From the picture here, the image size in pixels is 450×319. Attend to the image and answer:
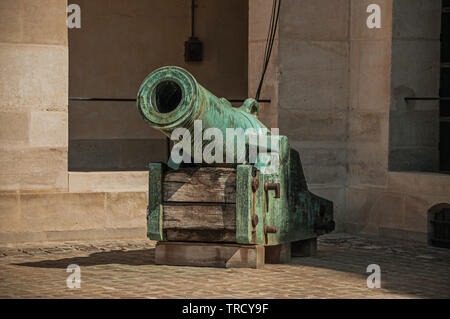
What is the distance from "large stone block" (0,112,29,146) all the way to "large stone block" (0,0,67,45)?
0.70 meters

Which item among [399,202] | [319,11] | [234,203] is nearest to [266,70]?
[319,11]

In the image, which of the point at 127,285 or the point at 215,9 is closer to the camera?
the point at 127,285

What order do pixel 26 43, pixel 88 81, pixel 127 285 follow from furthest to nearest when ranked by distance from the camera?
pixel 88 81 → pixel 26 43 → pixel 127 285

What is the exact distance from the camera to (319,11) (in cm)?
1095

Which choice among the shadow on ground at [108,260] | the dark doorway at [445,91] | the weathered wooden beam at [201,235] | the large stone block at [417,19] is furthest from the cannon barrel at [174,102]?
the dark doorway at [445,91]

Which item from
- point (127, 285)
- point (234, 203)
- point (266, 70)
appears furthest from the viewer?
point (266, 70)

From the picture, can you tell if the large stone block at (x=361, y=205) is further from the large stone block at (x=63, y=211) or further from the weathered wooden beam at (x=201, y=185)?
the weathered wooden beam at (x=201, y=185)

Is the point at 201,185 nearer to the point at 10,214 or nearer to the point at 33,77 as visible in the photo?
the point at 10,214

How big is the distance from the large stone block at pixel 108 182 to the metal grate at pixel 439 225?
2.83 metres

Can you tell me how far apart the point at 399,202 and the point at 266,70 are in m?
1.91

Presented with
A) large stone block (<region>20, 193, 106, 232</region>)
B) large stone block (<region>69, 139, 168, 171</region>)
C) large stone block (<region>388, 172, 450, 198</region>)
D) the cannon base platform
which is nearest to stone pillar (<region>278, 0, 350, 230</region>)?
large stone block (<region>388, 172, 450, 198</region>)

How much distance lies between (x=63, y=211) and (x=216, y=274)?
8.38 ft

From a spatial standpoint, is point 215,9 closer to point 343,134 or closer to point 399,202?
point 343,134

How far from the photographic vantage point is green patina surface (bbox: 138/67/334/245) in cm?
777
